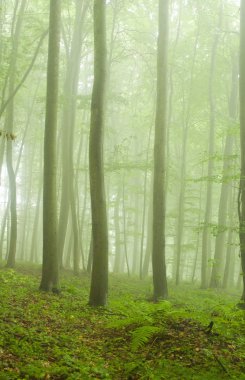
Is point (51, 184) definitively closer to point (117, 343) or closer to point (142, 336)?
point (117, 343)

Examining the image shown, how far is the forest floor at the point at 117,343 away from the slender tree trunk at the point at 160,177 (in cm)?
283

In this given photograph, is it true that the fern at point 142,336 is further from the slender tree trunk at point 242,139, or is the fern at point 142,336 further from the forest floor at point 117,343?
the slender tree trunk at point 242,139

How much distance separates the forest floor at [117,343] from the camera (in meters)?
5.00

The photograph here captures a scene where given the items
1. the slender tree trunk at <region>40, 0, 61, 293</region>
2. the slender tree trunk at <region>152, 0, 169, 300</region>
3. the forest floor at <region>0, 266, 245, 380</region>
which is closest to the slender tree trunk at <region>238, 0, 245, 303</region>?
the forest floor at <region>0, 266, 245, 380</region>

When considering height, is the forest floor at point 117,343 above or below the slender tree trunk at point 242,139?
below

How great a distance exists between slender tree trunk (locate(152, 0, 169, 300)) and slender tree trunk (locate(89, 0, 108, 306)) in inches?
99.2

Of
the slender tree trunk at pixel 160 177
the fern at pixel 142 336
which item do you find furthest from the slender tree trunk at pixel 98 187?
the fern at pixel 142 336

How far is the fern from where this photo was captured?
231 inches

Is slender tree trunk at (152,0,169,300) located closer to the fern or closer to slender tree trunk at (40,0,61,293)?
slender tree trunk at (40,0,61,293)

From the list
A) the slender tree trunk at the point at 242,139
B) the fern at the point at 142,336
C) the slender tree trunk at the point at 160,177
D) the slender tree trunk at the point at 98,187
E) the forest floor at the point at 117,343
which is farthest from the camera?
the slender tree trunk at the point at 160,177

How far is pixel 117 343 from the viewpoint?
644 centimetres

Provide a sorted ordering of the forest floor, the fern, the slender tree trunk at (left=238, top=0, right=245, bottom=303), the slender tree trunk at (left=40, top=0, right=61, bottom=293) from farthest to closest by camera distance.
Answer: the slender tree trunk at (left=40, top=0, right=61, bottom=293) → the slender tree trunk at (left=238, top=0, right=245, bottom=303) → the fern → the forest floor

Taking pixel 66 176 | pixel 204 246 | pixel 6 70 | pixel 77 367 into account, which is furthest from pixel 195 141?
pixel 77 367

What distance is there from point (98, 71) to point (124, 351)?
255 inches
